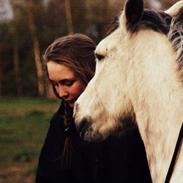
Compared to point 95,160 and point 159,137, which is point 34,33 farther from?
point 159,137

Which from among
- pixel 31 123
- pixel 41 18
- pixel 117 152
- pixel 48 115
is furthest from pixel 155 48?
pixel 41 18

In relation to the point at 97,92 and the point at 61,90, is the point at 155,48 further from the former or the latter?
the point at 61,90

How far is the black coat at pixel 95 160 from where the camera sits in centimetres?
330

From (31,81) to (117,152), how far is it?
34648 millimetres

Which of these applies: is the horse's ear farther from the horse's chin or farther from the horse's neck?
the horse's chin

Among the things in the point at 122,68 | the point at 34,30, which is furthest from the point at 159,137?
the point at 34,30

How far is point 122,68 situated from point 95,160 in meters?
0.82

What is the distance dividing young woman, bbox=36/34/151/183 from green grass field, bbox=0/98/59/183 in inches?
185

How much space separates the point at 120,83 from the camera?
9.23 feet

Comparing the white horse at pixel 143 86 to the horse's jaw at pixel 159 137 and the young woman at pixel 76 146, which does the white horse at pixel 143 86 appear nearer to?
the horse's jaw at pixel 159 137

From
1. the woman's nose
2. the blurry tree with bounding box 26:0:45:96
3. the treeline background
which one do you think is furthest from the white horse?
the blurry tree with bounding box 26:0:45:96

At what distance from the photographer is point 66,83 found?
3516mm

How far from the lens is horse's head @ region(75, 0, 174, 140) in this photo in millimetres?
2709

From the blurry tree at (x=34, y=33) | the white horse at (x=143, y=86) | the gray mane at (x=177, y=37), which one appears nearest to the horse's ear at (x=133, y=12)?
the white horse at (x=143, y=86)
